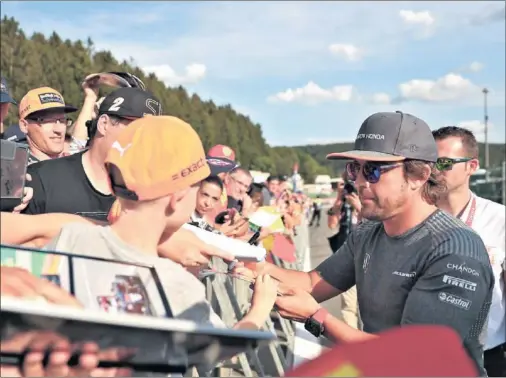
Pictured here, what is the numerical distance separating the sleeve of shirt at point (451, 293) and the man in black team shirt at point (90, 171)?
1.63m

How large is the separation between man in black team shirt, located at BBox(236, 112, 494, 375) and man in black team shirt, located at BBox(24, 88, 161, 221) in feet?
3.30

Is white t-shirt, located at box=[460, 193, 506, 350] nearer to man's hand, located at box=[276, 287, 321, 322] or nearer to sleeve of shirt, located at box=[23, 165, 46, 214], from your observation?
man's hand, located at box=[276, 287, 321, 322]

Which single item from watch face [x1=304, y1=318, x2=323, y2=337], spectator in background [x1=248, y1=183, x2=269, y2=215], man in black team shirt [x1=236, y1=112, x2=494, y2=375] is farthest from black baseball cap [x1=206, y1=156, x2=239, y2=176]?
spectator in background [x1=248, y1=183, x2=269, y2=215]

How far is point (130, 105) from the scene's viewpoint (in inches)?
145

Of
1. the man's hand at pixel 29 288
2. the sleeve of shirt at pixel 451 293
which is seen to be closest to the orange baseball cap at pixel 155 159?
the man's hand at pixel 29 288

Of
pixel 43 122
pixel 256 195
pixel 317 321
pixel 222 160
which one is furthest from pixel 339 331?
pixel 256 195

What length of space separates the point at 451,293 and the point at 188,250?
3.79ft

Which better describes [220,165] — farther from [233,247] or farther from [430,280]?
[233,247]

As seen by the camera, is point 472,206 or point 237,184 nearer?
point 472,206

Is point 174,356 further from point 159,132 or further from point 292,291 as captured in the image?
point 292,291

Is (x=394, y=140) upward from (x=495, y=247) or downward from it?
upward

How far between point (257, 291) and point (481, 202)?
116 inches

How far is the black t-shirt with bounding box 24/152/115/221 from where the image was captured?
11.7 ft

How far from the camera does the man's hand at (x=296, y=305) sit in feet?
9.07
